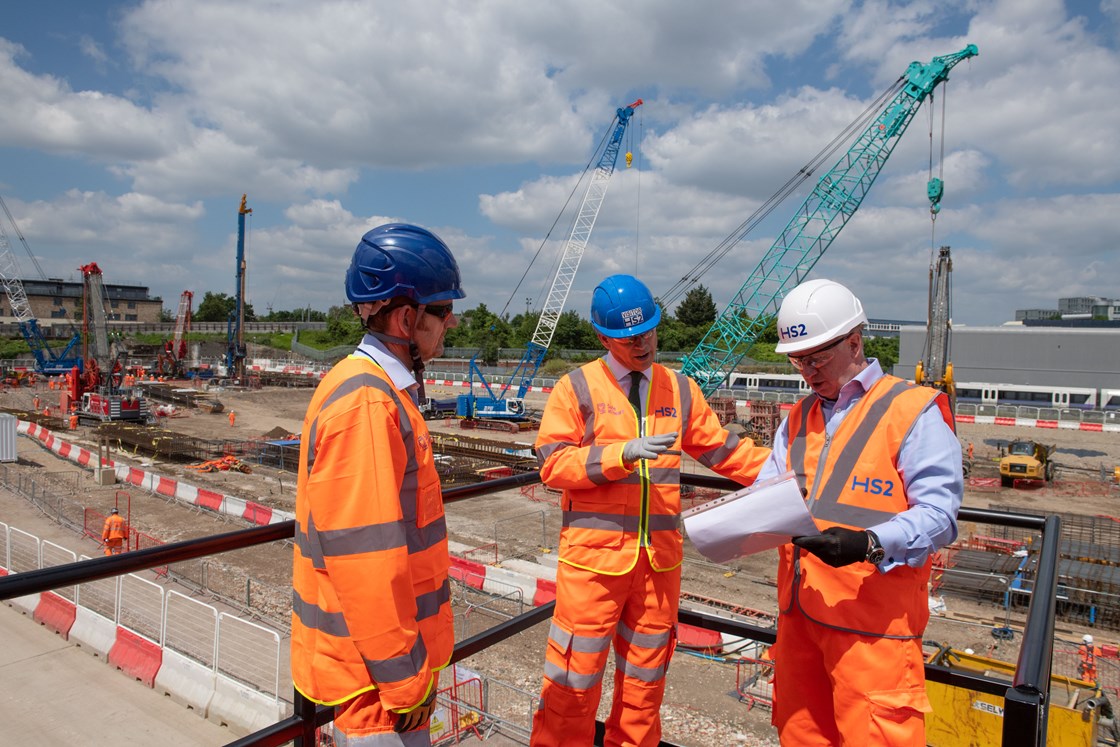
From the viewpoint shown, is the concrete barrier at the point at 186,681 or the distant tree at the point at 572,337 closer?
the concrete barrier at the point at 186,681

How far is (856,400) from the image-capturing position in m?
2.44

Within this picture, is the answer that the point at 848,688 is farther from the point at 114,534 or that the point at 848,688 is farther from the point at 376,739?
the point at 114,534

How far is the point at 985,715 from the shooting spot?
7.61 metres

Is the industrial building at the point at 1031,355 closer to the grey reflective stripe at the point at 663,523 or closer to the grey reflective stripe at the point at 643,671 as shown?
the grey reflective stripe at the point at 663,523

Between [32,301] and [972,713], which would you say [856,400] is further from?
[32,301]

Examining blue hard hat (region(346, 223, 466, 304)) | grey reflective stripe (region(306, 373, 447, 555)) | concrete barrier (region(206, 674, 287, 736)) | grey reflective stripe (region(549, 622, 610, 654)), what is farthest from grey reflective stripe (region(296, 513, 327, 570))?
concrete barrier (region(206, 674, 287, 736))

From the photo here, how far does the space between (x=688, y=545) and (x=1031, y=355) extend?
44873 mm

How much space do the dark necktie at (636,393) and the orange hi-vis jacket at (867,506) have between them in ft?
2.89

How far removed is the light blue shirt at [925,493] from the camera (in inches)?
80.3

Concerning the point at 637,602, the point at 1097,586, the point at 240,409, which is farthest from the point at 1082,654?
the point at 240,409

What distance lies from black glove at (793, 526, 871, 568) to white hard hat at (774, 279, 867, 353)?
2.19 ft

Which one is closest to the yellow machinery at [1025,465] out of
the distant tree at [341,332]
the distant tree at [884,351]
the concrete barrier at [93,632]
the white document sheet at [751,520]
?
the concrete barrier at [93,632]

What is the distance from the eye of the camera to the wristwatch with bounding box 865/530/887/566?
2.04m

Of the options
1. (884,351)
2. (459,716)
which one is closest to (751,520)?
(459,716)
